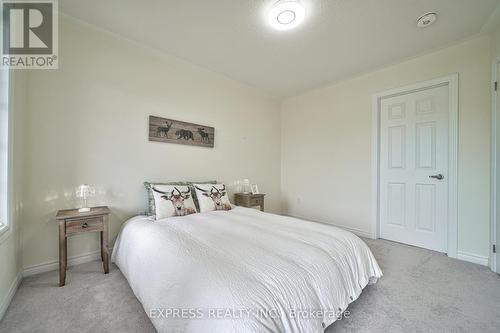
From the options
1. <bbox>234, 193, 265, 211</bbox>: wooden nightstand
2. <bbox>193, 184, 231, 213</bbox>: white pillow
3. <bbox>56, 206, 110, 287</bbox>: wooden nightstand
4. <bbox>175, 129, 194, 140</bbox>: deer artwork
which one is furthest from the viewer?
<bbox>234, 193, 265, 211</bbox>: wooden nightstand

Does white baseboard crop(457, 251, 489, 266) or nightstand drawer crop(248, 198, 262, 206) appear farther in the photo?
nightstand drawer crop(248, 198, 262, 206)

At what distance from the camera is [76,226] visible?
192 cm

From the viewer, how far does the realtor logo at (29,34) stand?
5.51 ft

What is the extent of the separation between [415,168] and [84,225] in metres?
4.03

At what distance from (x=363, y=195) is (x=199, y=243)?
2.88m

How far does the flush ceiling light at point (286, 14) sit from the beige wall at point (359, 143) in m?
1.82

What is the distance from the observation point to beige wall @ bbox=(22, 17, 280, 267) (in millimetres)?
2062

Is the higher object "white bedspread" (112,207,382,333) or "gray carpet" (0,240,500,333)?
"white bedspread" (112,207,382,333)

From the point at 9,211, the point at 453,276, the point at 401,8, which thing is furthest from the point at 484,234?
the point at 9,211

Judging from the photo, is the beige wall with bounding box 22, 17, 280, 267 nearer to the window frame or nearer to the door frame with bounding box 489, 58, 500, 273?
the window frame

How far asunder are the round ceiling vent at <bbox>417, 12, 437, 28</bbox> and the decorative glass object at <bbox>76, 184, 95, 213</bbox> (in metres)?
3.85

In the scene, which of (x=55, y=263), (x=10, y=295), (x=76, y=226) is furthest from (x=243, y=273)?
(x=55, y=263)

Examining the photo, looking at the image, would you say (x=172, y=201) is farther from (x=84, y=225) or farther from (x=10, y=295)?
(x=10, y=295)

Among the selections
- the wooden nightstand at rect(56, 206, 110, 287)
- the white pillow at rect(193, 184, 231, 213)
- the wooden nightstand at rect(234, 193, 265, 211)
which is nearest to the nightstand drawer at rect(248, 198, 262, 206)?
the wooden nightstand at rect(234, 193, 265, 211)
